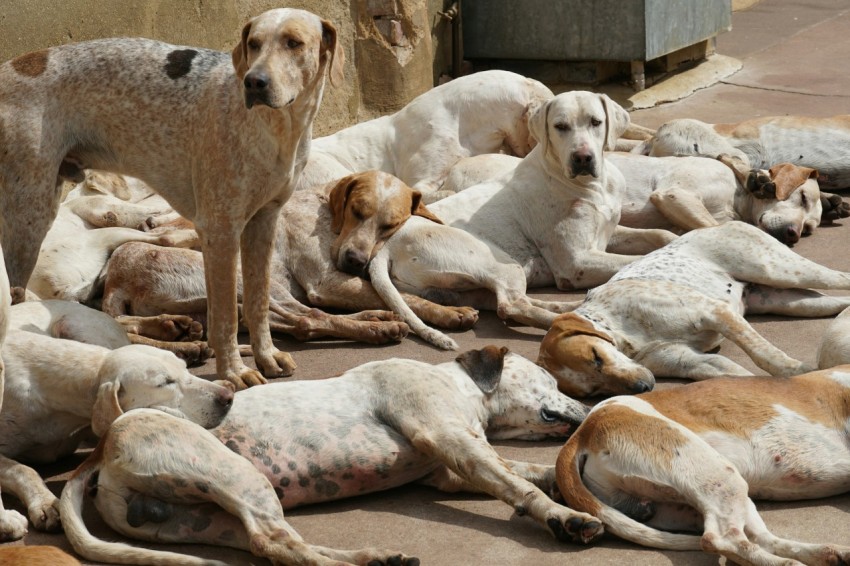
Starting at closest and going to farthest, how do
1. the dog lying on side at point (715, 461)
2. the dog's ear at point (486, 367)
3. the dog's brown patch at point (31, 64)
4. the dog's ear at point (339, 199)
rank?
the dog lying on side at point (715, 461), the dog's ear at point (486, 367), the dog's brown patch at point (31, 64), the dog's ear at point (339, 199)

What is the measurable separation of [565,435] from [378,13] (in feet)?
19.0

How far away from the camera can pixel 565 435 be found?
5391 millimetres

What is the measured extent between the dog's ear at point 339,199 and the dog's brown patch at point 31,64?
1.85 metres

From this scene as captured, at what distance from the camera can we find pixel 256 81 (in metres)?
5.51

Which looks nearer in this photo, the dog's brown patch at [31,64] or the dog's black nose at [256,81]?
the dog's black nose at [256,81]

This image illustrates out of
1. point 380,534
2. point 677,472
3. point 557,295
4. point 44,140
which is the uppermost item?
point 44,140

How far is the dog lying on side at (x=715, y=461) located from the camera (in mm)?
4246

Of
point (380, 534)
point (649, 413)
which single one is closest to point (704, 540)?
point (649, 413)

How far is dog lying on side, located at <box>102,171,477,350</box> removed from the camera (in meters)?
6.90

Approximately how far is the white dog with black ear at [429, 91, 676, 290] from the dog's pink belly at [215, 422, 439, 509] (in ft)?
9.17

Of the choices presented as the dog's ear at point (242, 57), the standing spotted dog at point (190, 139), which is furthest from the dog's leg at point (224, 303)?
the dog's ear at point (242, 57)

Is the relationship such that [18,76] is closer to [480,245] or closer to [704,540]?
[480,245]

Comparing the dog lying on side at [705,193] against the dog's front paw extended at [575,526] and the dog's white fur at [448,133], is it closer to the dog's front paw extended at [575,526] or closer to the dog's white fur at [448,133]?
the dog's white fur at [448,133]

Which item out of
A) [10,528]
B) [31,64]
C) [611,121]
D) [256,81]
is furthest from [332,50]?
[10,528]
